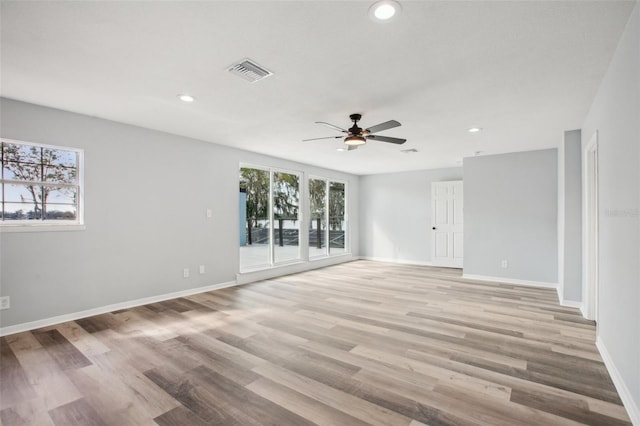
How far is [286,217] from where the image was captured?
6949 millimetres

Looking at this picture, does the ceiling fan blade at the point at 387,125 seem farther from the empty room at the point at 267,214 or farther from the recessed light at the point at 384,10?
the recessed light at the point at 384,10

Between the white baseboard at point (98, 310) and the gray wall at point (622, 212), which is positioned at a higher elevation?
the gray wall at point (622, 212)

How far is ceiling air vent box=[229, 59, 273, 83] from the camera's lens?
101 inches

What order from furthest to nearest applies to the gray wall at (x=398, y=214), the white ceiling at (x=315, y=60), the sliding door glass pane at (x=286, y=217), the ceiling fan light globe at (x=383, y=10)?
the gray wall at (x=398, y=214)
the sliding door glass pane at (x=286, y=217)
the white ceiling at (x=315, y=60)
the ceiling fan light globe at (x=383, y=10)

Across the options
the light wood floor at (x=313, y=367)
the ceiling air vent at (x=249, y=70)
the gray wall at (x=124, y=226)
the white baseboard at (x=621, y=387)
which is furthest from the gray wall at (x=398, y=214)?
the ceiling air vent at (x=249, y=70)

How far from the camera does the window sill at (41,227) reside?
3340 mm

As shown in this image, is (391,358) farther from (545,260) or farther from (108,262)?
(545,260)

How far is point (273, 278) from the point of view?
248 inches

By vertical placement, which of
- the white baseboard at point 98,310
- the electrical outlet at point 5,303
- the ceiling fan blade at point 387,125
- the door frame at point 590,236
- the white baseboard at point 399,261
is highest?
the ceiling fan blade at point 387,125

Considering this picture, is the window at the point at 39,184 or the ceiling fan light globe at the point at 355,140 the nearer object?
the window at the point at 39,184

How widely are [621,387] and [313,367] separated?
7.11ft

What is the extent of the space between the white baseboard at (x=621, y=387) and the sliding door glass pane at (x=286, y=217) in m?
5.17

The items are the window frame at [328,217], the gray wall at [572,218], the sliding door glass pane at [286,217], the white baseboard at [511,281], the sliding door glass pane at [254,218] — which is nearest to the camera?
the gray wall at [572,218]

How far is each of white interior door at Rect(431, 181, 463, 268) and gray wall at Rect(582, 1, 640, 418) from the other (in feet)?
15.4
